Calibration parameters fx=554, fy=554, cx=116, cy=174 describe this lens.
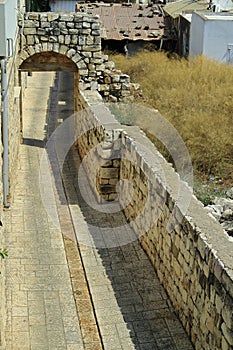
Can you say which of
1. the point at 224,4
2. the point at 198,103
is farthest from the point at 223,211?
the point at 224,4

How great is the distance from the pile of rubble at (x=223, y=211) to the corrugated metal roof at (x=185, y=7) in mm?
15864

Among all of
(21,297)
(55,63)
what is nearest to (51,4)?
(55,63)

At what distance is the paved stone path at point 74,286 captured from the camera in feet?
23.7

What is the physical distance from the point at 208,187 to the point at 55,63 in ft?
21.8

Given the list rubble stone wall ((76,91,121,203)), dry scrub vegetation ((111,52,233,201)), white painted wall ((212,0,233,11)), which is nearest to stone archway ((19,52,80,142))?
dry scrub vegetation ((111,52,233,201))

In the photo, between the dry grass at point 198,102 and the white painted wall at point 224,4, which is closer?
the dry grass at point 198,102

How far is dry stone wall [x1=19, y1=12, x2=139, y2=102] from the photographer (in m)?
14.2

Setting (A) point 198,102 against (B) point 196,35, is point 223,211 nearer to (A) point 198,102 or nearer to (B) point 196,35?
(A) point 198,102

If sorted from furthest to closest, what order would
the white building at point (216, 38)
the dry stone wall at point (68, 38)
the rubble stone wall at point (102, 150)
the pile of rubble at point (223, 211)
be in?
the white building at point (216, 38), the dry stone wall at point (68, 38), the rubble stone wall at point (102, 150), the pile of rubble at point (223, 211)

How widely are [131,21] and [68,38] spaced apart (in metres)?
10.1

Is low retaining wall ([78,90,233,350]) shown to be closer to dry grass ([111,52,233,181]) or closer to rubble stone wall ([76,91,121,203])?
rubble stone wall ([76,91,121,203])

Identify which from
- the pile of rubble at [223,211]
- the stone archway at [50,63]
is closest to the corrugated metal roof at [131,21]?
the stone archway at [50,63]

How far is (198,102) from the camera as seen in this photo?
13039 mm

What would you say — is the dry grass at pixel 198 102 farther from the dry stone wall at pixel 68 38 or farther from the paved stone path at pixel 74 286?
the paved stone path at pixel 74 286
